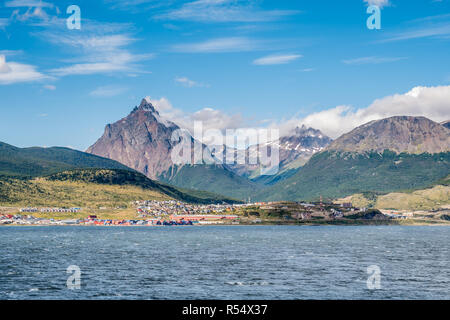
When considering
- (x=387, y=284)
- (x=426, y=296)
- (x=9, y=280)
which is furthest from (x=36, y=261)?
(x=426, y=296)

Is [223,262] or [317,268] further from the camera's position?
[223,262]

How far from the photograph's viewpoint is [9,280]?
102m

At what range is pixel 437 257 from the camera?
15938 cm

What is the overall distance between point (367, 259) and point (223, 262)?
4287 cm

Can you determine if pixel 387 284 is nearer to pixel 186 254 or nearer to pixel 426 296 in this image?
pixel 426 296

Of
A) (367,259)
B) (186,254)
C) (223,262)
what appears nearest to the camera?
(223,262)

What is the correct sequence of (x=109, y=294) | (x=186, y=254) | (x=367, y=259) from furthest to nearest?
(x=186, y=254) < (x=367, y=259) < (x=109, y=294)
